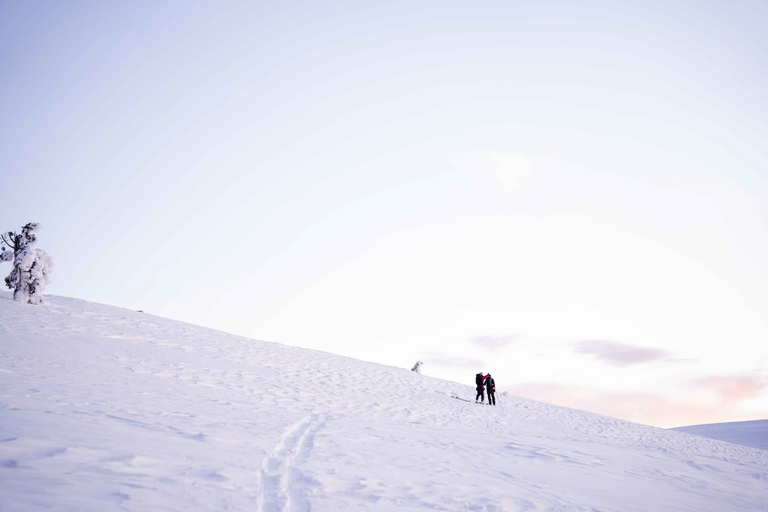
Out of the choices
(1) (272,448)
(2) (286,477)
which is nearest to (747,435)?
(1) (272,448)

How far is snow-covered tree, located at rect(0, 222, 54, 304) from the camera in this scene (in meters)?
22.7

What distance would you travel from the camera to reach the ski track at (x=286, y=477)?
5098 mm

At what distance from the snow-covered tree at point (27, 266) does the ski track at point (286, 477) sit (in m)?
22.8

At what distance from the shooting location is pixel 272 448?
7594 mm

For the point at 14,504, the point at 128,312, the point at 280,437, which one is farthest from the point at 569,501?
the point at 128,312

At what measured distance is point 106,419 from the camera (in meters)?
7.64

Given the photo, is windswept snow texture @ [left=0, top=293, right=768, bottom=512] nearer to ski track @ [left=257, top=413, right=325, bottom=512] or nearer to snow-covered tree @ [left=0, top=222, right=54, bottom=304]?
ski track @ [left=257, top=413, right=325, bottom=512]

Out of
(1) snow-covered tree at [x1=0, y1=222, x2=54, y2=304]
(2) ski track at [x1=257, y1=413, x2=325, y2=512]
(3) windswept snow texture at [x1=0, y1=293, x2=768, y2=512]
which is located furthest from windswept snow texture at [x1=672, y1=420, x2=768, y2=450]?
(1) snow-covered tree at [x1=0, y1=222, x2=54, y2=304]

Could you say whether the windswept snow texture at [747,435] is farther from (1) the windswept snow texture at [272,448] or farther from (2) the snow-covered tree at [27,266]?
(2) the snow-covered tree at [27,266]

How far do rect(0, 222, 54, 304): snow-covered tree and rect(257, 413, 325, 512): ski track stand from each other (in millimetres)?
22779

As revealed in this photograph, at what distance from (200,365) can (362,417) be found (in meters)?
8.07

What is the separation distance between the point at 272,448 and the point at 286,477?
1.66 metres

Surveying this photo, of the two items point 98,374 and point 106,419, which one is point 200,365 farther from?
point 106,419

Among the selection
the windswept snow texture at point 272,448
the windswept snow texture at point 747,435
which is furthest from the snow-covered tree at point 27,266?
the windswept snow texture at point 747,435
